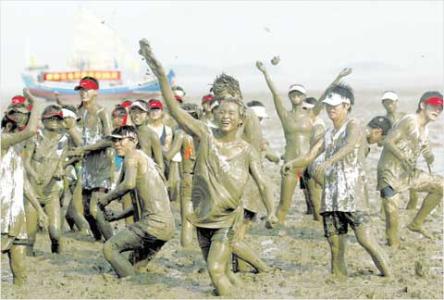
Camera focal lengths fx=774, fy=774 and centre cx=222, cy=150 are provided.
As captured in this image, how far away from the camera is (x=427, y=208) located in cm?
952

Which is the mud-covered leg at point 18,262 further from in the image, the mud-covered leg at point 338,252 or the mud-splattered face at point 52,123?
the mud-covered leg at point 338,252

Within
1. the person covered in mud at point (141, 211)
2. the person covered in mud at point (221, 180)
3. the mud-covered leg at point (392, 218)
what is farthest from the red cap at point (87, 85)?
the mud-covered leg at point (392, 218)

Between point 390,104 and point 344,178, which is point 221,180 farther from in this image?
point 390,104

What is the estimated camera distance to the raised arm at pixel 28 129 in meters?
6.65

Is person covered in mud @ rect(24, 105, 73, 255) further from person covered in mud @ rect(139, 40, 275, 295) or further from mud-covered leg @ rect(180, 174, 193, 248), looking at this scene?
person covered in mud @ rect(139, 40, 275, 295)

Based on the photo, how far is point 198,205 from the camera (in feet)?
22.6

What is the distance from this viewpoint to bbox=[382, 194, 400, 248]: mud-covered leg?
8923mm

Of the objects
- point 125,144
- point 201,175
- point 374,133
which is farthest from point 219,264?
point 374,133

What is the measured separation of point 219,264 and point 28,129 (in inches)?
79.6

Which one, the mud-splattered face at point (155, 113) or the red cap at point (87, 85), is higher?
the red cap at point (87, 85)

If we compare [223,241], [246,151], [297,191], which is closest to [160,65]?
[246,151]

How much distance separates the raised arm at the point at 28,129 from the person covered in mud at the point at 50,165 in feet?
6.11

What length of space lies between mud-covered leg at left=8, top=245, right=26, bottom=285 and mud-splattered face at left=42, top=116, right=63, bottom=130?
6.67 ft

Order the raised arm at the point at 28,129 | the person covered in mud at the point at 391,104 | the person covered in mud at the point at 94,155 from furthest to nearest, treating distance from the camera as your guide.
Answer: the person covered in mud at the point at 391,104 < the person covered in mud at the point at 94,155 < the raised arm at the point at 28,129
